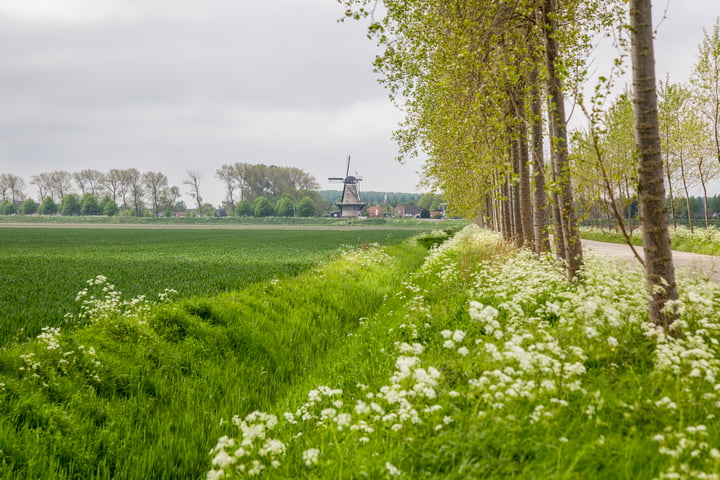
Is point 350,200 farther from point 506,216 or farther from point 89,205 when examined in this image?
point 506,216

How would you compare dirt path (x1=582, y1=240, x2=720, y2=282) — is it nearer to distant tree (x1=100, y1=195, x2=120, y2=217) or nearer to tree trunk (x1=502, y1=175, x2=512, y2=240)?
tree trunk (x1=502, y1=175, x2=512, y2=240)

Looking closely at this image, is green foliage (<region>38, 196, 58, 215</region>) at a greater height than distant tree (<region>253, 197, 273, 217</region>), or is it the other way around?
green foliage (<region>38, 196, 58, 215</region>)

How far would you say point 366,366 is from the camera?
699 cm

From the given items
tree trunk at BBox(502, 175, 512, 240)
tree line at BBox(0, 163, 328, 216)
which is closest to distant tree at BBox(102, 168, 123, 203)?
→ tree line at BBox(0, 163, 328, 216)

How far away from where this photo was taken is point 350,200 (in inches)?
5536

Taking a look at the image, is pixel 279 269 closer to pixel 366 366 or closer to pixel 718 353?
pixel 366 366

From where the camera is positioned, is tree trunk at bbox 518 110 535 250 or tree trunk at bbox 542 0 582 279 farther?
tree trunk at bbox 518 110 535 250

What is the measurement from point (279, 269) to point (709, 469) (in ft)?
53.5

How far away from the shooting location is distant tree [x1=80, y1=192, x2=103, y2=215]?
451 ft

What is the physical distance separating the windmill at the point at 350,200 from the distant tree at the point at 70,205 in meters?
83.8

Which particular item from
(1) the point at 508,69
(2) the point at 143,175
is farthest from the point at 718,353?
(2) the point at 143,175

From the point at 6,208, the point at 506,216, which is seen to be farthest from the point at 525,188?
the point at 6,208

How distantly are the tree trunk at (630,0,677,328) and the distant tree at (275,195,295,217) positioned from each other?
131533 millimetres

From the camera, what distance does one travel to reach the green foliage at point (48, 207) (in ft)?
456
